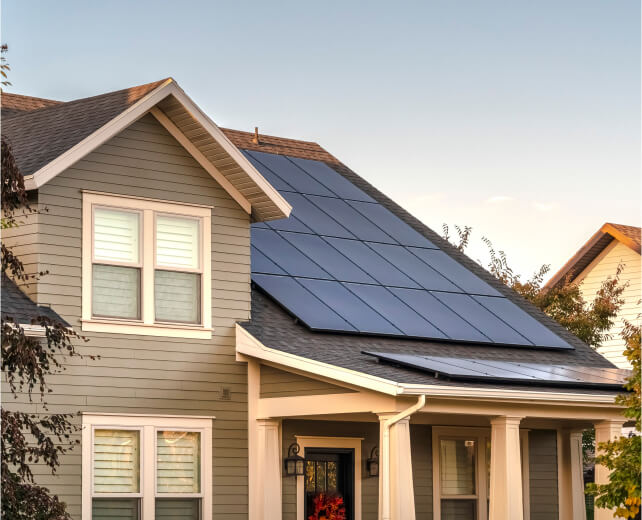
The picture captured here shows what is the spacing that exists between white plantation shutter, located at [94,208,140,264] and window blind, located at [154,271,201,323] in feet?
1.61

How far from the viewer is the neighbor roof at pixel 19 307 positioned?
13.0 m

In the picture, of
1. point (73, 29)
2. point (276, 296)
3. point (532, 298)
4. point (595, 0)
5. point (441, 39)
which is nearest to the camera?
point (595, 0)

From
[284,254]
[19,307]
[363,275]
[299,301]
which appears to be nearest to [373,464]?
[299,301]

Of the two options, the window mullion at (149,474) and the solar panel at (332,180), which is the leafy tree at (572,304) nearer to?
the solar panel at (332,180)

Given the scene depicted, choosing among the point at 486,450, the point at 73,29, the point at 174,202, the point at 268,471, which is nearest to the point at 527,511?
the point at 486,450

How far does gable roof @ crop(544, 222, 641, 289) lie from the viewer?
29422 millimetres

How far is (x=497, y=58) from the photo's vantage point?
2153 cm

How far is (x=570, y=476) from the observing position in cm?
1858

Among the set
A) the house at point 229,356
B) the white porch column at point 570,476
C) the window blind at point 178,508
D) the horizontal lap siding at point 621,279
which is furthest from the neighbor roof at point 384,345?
the horizontal lap siding at point 621,279

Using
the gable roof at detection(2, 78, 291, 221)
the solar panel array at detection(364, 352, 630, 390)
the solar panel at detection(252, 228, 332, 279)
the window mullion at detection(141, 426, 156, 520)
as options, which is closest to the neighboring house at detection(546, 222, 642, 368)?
the solar panel array at detection(364, 352, 630, 390)

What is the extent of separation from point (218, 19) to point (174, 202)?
562cm

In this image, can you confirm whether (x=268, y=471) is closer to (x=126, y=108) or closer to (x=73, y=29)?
(x=126, y=108)

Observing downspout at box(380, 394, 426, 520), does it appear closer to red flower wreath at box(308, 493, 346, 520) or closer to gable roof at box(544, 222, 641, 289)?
red flower wreath at box(308, 493, 346, 520)

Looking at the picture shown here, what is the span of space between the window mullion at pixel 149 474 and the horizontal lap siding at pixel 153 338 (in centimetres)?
31
